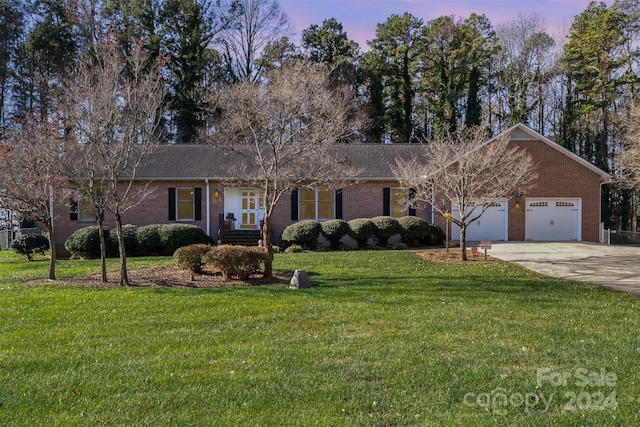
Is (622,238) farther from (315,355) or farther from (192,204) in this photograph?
(315,355)

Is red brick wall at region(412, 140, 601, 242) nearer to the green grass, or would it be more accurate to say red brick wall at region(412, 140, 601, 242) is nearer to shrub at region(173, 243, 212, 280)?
the green grass

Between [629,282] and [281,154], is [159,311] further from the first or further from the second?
[629,282]

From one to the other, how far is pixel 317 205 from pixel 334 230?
312 cm

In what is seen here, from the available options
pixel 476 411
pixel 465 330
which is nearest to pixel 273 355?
pixel 476 411

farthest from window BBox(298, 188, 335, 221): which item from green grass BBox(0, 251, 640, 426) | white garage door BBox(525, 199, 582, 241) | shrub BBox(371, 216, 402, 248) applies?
green grass BBox(0, 251, 640, 426)

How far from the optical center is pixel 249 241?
64.4 feet

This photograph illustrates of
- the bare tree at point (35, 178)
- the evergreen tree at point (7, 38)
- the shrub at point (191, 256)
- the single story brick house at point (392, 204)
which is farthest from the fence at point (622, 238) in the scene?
the evergreen tree at point (7, 38)

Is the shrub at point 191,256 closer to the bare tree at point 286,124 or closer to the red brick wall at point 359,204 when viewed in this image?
the bare tree at point 286,124

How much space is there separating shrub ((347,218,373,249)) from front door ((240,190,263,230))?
5.03m

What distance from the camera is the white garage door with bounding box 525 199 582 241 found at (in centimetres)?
2061

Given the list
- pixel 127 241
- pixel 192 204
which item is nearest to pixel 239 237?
pixel 192 204

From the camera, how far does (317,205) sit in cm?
2081

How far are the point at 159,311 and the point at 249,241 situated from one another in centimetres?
1226

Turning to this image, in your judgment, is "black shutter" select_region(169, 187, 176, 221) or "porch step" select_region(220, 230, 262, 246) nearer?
"porch step" select_region(220, 230, 262, 246)
